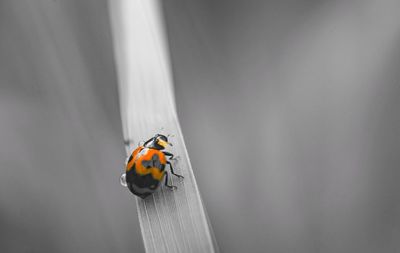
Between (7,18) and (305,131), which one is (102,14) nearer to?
(7,18)

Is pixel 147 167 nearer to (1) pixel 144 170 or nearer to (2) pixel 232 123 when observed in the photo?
(1) pixel 144 170

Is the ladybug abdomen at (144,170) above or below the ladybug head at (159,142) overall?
below

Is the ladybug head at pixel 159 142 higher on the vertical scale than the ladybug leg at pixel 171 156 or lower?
higher

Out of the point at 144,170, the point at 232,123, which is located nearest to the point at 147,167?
the point at 144,170

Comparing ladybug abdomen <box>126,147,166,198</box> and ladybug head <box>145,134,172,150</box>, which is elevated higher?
ladybug head <box>145,134,172,150</box>
